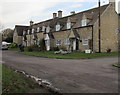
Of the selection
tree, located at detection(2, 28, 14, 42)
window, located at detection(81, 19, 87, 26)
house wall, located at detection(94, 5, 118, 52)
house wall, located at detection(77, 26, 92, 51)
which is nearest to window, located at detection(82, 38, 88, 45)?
house wall, located at detection(77, 26, 92, 51)

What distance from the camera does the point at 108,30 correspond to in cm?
3734

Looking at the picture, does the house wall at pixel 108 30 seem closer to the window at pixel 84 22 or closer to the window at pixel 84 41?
the window at pixel 84 41

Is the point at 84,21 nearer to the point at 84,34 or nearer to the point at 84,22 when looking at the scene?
the point at 84,22

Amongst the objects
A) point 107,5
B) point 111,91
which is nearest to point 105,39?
point 107,5

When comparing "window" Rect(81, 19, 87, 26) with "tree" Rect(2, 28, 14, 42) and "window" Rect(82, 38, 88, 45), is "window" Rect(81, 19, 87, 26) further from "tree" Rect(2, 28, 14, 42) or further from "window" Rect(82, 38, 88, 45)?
"tree" Rect(2, 28, 14, 42)

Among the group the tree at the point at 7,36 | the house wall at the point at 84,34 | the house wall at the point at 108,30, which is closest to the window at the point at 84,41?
the house wall at the point at 84,34

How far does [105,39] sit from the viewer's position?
36.9m

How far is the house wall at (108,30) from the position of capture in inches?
1430

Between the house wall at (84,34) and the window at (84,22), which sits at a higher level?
the window at (84,22)

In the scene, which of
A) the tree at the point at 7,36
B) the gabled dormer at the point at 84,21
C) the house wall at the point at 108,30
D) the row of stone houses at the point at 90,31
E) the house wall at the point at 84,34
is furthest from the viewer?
the tree at the point at 7,36

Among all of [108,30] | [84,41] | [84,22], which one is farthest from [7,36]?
[108,30]

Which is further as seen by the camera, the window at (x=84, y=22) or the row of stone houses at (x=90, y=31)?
the window at (x=84, y=22)

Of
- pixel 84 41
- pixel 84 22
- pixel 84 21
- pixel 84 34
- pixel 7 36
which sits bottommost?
pixel 84 41

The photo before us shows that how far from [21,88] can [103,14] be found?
30.8 metres
